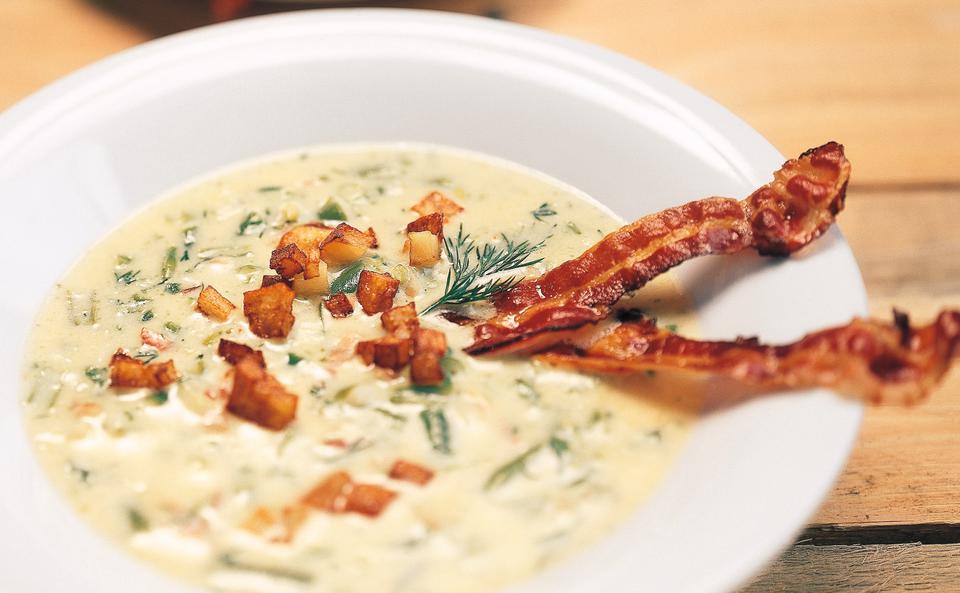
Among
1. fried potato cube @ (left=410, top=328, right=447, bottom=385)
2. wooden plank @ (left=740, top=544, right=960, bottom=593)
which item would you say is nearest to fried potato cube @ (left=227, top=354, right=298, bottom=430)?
fried potato cube @ (left=410, top=328, right=447, bottom=385)

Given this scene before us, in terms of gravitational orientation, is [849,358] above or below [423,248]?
below

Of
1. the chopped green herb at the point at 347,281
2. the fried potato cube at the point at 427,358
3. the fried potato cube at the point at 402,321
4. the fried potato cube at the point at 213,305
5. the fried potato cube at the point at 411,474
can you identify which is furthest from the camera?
the chopped green herb at the point at 347,281

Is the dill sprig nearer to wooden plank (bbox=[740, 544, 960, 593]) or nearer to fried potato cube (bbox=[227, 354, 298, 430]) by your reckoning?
fried potato cube (bbox=[227, 354, 298, 430])

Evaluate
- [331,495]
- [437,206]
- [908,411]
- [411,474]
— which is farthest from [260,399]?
[908,411]

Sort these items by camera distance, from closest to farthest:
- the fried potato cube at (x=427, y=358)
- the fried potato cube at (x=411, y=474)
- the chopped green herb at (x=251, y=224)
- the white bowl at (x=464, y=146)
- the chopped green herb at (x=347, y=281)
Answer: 1. the white bowl at (x=464, y=146)
2. the fried potato cube at (x=411, y=474)
3. the fried potato cube at (x=427, y=358)
4. the chopped green herb at (x=347, y=281)
5. the chopped green herb at (x=251, y=224)

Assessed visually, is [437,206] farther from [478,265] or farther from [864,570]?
[864,570]

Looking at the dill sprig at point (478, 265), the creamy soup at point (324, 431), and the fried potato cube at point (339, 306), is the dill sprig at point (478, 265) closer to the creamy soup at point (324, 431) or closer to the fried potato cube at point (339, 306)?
the creamy soup at point (324, 431)

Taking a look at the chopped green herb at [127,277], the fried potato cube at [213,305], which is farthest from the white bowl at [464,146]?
the fried potato cube at [213,305]
